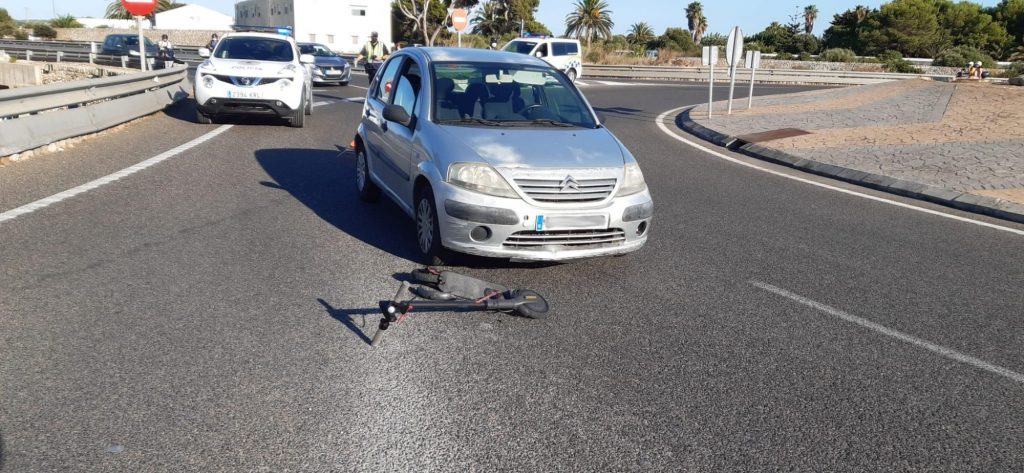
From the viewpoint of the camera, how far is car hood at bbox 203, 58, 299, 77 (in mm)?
14602

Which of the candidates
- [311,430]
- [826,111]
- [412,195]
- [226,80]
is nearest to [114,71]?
[226,80]

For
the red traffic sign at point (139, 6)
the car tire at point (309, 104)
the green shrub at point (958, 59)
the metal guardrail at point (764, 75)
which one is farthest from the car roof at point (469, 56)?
the green shrub at point (958, 59)

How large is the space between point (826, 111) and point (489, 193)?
1663cm

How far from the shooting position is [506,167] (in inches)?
237

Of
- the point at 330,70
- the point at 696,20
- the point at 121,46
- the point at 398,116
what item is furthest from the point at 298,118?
the point at 696,20

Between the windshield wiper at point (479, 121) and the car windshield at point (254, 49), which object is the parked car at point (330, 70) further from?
the windshield wiper at point (479, 121)

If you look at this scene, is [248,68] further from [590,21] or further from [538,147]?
[590,21]

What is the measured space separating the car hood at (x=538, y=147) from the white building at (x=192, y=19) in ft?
328

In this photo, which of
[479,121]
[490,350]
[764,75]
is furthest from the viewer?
[764,75]

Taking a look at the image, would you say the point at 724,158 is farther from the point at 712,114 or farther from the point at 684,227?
the point at 712,114

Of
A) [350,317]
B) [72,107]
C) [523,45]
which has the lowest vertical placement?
[350,317]

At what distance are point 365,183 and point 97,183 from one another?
2999 millimetres

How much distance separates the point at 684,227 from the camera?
822 centimetres

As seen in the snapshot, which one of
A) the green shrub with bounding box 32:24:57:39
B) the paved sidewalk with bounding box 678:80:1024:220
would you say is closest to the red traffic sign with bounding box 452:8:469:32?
the paved sidewalk with bounding box 678:80:1024:220
